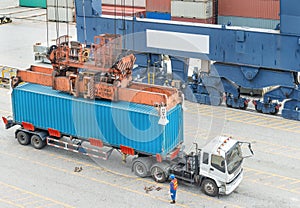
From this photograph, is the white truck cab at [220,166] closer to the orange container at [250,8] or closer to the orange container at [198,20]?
the orange container at [198,20]

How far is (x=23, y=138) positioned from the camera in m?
23.7

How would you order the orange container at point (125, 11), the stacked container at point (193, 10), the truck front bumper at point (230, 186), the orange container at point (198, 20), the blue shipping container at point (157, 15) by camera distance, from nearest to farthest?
1. the truck front bumper at point (230, 186)
2. the stacked container at point (193, 10)
3. the orange container at point (198, 20)
4. the blue shipping container at point (157, 15)
5. the orange container at point (125, 11)

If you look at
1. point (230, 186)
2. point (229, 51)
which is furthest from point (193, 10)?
point (230, 186)

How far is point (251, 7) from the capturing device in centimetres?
3378

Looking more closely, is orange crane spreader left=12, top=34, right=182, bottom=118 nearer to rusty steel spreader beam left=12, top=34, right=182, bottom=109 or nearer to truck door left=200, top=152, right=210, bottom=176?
rusty steel spreader beam left=12, top=34, right=182, bottom=109

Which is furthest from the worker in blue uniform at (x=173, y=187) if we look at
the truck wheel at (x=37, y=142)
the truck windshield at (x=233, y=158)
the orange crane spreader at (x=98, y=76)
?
→ the truck wheel at (x=37, y=142)

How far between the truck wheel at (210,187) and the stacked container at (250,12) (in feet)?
55.4

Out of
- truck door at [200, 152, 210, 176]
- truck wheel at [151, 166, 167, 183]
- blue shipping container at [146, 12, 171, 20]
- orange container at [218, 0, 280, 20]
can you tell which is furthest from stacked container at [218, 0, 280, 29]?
truck door at [200, 152, 210, 176]

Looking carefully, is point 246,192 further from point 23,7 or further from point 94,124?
point 23,7

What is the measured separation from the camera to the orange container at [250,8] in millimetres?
33438

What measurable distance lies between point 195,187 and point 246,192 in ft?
6.03

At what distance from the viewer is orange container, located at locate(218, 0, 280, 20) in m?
33.4

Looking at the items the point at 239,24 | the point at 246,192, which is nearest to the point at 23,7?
the point at 239,24

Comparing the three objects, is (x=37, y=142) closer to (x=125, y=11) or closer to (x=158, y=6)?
(x=158, y=6)
